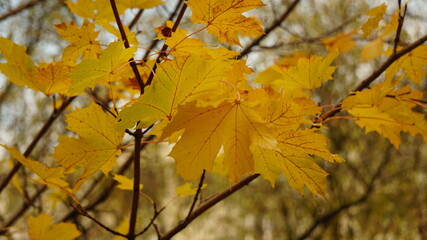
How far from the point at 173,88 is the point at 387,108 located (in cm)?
55

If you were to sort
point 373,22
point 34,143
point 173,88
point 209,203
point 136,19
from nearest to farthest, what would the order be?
point 173,88
point 209,203
point 373,22
point 34,143
point 136,19

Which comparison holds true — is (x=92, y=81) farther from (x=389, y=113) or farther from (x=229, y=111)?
(x=389, y=113)

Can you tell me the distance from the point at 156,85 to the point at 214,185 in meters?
4.24

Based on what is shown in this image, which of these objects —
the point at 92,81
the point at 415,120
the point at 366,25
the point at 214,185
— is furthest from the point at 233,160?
the point at 214,185

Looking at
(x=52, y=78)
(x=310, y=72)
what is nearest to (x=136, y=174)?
(x=52, y=78)

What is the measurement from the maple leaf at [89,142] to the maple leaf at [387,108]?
462 millimetres

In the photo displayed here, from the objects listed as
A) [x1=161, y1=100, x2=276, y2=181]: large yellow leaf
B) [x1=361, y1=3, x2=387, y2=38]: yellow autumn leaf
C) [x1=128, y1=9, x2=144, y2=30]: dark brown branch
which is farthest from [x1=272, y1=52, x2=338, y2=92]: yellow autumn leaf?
[x1=128, y1=9, x2=144, y2=30]: dark brown branch

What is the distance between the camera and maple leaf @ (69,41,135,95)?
61 centimetres

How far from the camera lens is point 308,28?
3.71 meters

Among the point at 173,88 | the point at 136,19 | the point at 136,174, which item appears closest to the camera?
the point at 173,88

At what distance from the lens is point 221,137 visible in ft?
1.99

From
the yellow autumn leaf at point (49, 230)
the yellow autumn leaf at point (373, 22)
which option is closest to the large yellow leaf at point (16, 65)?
the yellow autumn leaf at point (49, 230)

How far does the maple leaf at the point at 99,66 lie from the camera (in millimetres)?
607

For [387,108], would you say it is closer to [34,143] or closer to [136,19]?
[136,19]
